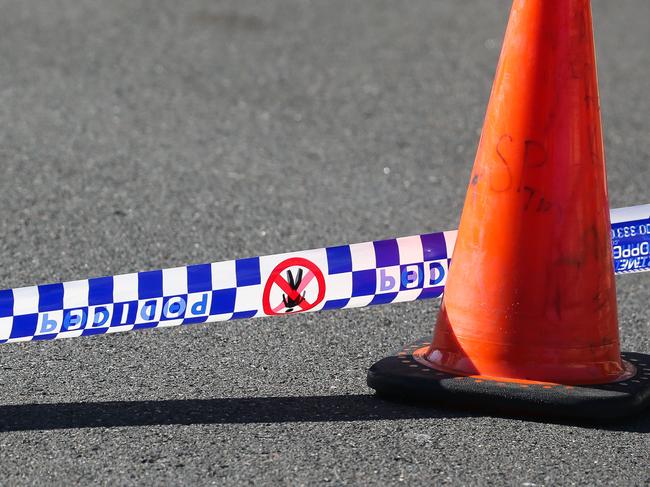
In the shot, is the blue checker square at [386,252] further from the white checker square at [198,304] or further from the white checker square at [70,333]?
the white checker square at [70,333]

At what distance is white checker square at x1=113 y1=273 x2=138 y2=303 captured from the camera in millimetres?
3912

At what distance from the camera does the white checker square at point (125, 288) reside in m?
3.91

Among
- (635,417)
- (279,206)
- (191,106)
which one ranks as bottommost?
(635,417)

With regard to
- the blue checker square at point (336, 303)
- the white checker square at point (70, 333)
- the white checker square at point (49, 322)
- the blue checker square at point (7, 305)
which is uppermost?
the blue checker square at point (7, 305)

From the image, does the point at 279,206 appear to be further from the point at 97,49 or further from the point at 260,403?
the point at 97,49

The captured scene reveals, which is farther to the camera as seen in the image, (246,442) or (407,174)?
(407,174)

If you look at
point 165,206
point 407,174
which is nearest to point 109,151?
point 165,206

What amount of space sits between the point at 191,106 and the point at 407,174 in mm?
1884

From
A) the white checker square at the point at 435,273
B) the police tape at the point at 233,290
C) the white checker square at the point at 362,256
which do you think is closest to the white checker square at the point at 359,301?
the police tape at the point at 233,290

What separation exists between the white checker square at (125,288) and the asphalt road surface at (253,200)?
33 centimetres

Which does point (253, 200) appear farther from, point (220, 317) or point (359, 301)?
point (220, 317)

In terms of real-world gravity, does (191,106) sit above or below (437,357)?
above

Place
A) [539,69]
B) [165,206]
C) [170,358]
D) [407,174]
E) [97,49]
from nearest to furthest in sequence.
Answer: [539,69], [170,358], [165,206], [407,174], [97,49]

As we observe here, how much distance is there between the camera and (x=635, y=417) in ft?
12.6
